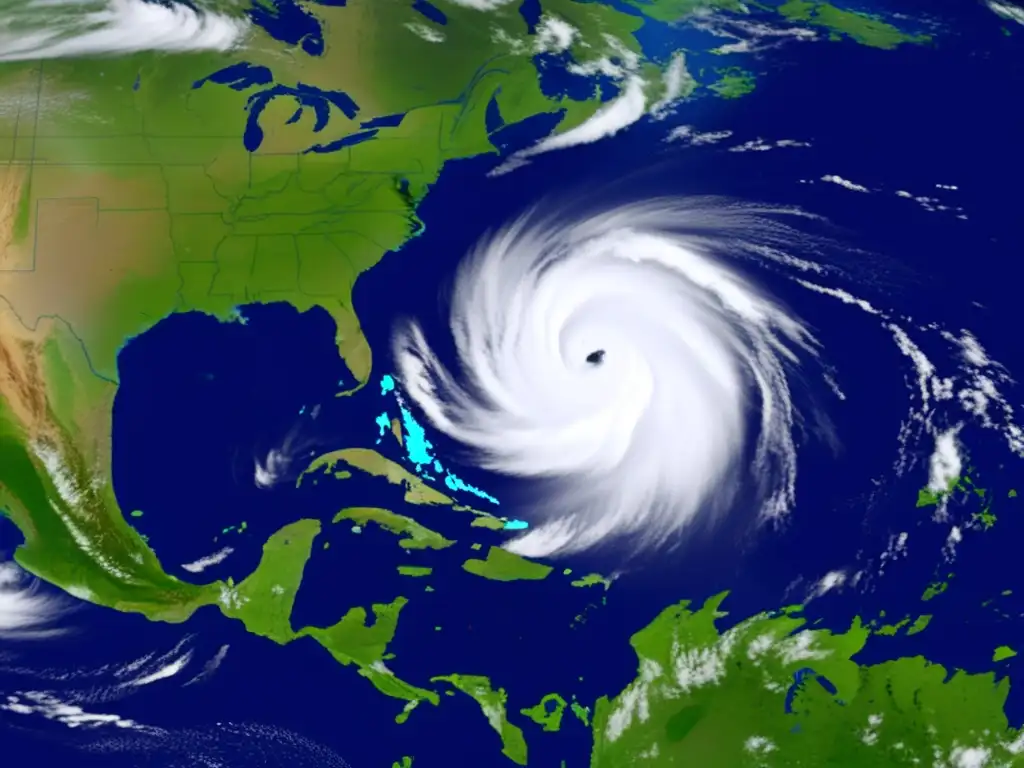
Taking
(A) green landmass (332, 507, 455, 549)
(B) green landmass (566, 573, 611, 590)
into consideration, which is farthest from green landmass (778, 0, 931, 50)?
(A) green landmass (332, 507, 455, 549)

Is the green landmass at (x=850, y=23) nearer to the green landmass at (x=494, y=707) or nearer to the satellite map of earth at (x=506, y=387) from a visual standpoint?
the satellite map of earth at (x=506, y=387)

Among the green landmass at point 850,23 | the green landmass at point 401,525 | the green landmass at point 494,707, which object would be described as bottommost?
the green landmass at point 494,707

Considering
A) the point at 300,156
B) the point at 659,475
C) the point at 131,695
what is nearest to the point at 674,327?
the point at 659,475

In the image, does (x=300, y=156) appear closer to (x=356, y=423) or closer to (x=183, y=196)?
(x=183, y=196)

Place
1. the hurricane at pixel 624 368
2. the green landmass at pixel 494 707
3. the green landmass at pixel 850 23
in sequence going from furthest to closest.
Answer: the green landmass at pixel 850 23 → the hurricane at pixel 624 368 → the green landmass at pixel 494 707

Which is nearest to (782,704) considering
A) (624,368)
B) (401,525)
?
(624,368)

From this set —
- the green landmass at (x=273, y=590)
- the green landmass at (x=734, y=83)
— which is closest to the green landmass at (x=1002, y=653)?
the green landmass at (x=734, y=83)

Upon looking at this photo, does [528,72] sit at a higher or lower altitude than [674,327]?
higher
